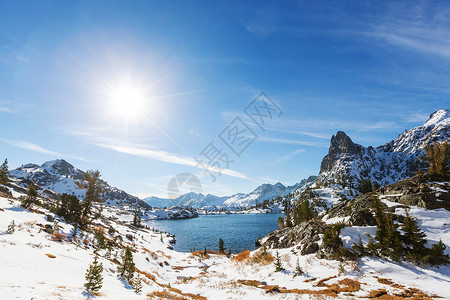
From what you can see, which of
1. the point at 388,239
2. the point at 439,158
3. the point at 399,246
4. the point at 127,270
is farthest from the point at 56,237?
the point at 439,158

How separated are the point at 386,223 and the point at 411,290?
7695 mm

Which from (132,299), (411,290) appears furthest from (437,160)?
(132,299)

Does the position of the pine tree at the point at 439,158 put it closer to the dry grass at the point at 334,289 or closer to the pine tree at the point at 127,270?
the dry grass at the point at 334,289

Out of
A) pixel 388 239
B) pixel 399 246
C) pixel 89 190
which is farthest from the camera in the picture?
pixel 89 190

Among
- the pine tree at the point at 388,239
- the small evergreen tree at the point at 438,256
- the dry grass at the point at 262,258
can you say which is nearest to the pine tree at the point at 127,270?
the dry grass at the point at 262,258

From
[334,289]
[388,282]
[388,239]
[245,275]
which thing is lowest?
[245,275]

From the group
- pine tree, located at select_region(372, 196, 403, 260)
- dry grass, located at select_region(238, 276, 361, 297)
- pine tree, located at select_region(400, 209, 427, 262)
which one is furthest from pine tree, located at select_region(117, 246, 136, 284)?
pine tree, located at select_region(400, 209, 427, 262)

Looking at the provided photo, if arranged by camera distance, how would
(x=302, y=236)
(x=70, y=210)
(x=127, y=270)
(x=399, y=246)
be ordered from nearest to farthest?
(x=399, y=246) < (x=127, y=270) < (x=302, y=236) < (x=70, y=210)

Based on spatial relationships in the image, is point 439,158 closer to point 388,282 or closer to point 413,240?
point 413,240

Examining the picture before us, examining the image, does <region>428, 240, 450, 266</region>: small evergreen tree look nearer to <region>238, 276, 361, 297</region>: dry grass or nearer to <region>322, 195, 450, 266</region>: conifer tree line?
<region>322, 195, 450, 266</region>: conifer tree line

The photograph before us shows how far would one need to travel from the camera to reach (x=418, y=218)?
23781 millimetres

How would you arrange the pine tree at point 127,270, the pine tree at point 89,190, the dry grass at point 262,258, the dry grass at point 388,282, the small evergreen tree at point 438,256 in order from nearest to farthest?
1. the dry grass at point 388,282
2. the small evergreen tree at point 438,256
3. the pine tree at point 127,270
4. the dry grass at point 262,258
5. the pine tree at point 89,190

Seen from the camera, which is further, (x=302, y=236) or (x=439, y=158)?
(x=439, y=158)

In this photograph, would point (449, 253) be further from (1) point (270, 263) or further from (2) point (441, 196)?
(1) point (270, 263)
